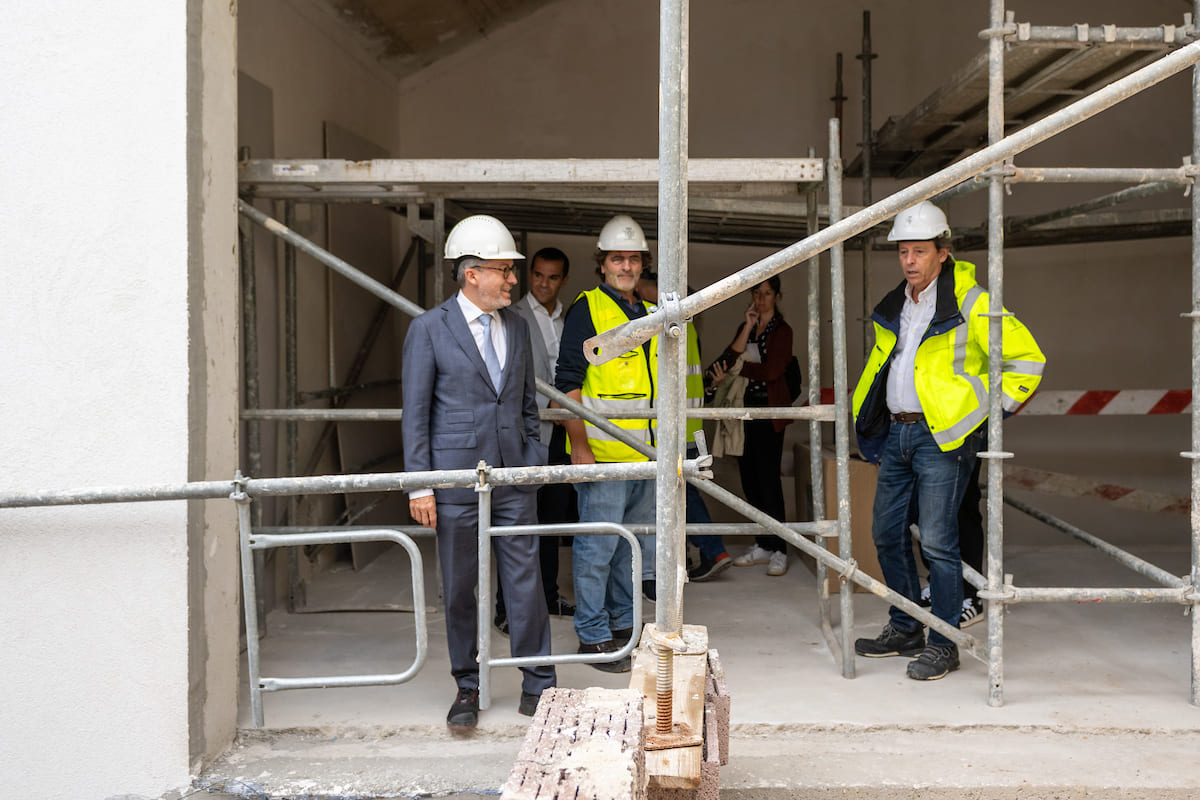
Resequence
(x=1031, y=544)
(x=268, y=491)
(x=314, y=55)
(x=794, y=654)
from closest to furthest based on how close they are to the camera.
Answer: (x=268, y=491), (x=794, y=654), (x=314, y=55), (x=1031, y=544)

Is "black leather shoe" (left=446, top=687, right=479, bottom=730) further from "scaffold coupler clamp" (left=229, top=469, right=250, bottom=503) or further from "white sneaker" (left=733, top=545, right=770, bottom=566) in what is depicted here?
"white sneaker" (left=733, top=545, right=770, bottom=566)

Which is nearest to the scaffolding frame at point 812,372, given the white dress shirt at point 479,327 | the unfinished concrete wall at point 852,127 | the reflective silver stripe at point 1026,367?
the reflective silver stripe at point 1026,367

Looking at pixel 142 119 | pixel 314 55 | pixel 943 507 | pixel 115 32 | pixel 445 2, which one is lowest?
pixel 943 507

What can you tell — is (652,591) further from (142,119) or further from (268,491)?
(142,119)

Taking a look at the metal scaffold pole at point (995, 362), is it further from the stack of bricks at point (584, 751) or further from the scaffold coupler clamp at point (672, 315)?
the stack of bricks at point (584, 751)

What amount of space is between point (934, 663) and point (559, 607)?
2.07 meters

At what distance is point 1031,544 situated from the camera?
7703 mm

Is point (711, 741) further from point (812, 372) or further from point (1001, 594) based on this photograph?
point (812, 372)

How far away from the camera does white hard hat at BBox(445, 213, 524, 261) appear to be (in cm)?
411

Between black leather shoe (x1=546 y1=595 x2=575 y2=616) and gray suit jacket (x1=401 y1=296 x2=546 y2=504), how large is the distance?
5.97ft

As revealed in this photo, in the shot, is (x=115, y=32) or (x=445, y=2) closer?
(x=115, y=32)

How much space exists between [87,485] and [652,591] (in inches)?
132

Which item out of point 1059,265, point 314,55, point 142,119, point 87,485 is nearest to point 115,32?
point 142,119

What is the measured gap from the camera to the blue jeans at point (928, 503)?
4562 mm
